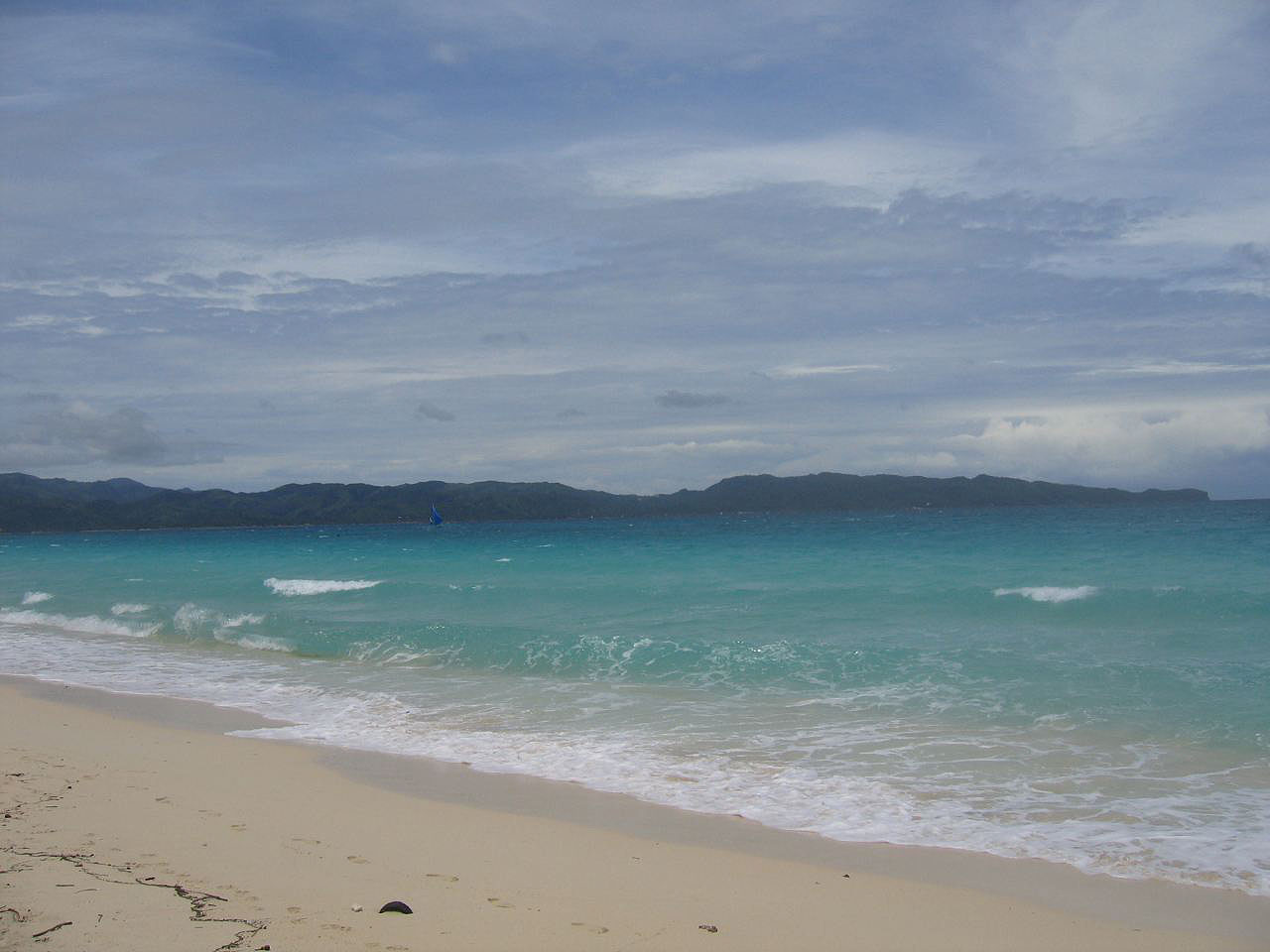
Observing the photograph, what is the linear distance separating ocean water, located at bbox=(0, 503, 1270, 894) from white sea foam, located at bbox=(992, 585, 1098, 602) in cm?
11

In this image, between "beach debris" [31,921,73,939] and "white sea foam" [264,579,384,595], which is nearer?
"beach debris" [31,921,73,939]

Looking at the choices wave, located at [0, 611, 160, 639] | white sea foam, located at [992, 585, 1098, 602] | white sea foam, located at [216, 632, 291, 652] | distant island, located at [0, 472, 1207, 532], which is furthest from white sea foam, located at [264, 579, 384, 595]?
distant island, located at [0, 472, 1207, 532]

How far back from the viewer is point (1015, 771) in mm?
8562

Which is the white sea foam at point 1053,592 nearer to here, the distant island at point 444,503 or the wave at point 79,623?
the wave at point 79,623

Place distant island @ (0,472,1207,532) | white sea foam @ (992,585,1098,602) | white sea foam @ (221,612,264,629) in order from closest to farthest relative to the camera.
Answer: white sea foam @ (992,585,1098,602) < white sea foam @ (221,612,264,629) < distant island @ (0,472,1207,532)

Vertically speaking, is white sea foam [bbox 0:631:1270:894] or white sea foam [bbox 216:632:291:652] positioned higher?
white sea foam [bbox 0:631:1270:894]

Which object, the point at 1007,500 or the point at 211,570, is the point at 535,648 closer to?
the point at 211,570

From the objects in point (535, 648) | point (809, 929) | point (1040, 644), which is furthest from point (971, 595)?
point (809, 929)

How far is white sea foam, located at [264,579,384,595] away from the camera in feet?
92.3

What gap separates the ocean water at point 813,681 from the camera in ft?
25.0

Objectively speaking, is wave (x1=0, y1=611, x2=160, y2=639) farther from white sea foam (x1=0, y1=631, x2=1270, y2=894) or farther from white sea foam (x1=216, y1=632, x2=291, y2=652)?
white sea foam (x1=0, y1=631, x2=1270, y2=894)

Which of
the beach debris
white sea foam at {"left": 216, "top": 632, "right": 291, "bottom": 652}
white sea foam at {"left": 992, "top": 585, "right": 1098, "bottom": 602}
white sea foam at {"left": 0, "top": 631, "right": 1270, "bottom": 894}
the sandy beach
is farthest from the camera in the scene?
white sea foam at {"left": 992, "top": 585, "right": 1098, "bottom": 602}

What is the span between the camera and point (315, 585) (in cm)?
2947

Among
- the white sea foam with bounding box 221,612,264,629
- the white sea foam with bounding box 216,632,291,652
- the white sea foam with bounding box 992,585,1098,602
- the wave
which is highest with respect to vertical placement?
the white sea foam with bounding box 992,585,1098,602
